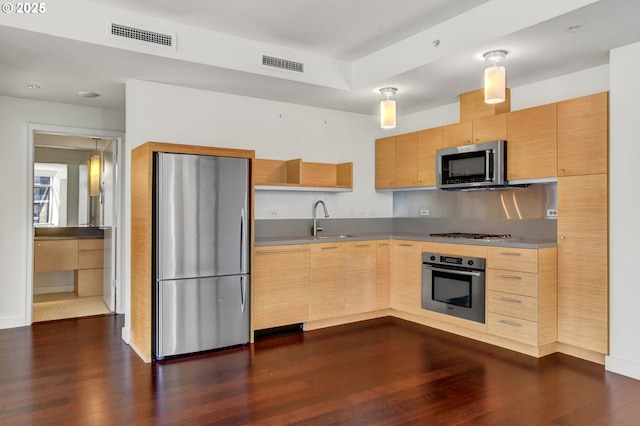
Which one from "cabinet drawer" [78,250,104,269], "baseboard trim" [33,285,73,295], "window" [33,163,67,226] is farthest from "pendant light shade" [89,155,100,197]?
"baseboard trim" [33,285,73,295]

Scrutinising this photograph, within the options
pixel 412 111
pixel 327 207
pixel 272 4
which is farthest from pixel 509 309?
pixel 272 4

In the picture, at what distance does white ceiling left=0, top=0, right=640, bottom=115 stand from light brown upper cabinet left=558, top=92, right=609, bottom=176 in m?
0.40

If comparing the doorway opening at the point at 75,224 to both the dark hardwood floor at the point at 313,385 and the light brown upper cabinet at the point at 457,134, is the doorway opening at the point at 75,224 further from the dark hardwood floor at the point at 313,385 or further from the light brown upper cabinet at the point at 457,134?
the light brown upper cabinet at the point at 457,134

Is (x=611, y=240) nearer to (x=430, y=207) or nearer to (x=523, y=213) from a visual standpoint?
(x=523, y=213)

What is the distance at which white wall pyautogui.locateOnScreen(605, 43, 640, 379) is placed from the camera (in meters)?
3.24

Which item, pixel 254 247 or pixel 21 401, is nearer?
pixel 21 401

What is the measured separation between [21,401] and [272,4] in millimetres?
3161

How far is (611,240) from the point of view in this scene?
11.1ft

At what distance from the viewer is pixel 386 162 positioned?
552 cm

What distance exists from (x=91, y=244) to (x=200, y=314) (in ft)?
11.8

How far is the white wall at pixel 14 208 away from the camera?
4746 mm

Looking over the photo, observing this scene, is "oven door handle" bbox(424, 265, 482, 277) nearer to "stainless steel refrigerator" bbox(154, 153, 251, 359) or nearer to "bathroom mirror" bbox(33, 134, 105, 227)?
"stainless steel refrigerator" bbox(154, 153, 251, 359)

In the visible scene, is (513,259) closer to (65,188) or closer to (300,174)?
(300,174)

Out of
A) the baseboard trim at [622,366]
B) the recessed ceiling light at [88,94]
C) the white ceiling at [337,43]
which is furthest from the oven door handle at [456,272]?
the recessed ceiling light at [88,94]
